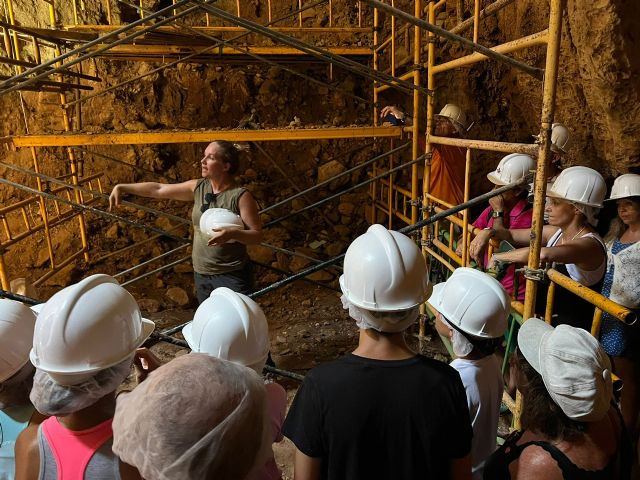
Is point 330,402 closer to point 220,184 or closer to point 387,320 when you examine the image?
point 387,320

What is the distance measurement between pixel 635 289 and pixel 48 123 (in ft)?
23.4

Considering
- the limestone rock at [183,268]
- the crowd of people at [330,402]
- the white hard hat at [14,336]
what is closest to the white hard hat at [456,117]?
the crowd of people at [330,402]

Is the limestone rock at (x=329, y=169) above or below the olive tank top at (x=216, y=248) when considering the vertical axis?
below

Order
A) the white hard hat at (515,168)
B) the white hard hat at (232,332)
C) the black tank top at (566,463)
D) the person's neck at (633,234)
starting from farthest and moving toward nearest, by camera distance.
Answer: the white hard hat at (515,168) < the person's neck at (633,234) < the white hard hat at (232,332) < the black tank top at (566,463)

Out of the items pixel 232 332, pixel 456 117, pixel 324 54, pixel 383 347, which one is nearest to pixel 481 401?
pixel 383 347

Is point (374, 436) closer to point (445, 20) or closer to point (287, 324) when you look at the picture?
point (287, 324)

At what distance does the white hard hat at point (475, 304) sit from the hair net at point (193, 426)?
3.59 ft

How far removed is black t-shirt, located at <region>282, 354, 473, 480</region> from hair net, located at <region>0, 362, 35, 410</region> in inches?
35.0

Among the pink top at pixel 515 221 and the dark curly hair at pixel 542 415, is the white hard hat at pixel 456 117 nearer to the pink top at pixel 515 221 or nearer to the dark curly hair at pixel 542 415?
the pink top at pixel 515 221

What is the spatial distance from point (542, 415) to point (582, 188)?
1.43 metres

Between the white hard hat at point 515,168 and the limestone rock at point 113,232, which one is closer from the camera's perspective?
the white hard hat at point 515,168

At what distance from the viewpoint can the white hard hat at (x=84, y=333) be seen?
1.20 meters

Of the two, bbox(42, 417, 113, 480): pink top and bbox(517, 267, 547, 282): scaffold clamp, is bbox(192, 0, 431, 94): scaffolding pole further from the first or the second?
bbox(42, 417, 113, 480): pink top

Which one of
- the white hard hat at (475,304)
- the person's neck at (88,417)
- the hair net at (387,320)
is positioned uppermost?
the hair net at (387,320)
